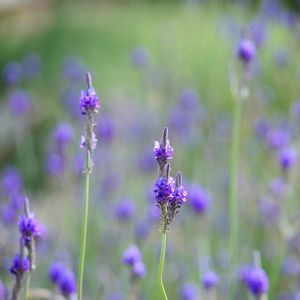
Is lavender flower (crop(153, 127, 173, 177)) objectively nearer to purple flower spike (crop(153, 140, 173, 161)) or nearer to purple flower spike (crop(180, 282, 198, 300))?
purple flower spike (crop(153, 140, 173, 161))

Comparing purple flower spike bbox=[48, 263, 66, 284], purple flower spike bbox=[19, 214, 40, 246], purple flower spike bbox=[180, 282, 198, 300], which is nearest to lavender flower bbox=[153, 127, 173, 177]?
purple flower spike bbox=[19, 214, 40, 246]

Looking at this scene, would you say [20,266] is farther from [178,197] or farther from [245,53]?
[245,53]

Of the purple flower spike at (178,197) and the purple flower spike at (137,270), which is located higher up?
the purple flower spike at (137,270)

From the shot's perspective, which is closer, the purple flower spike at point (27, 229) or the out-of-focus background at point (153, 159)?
the purple flower spike at point (27, 229)

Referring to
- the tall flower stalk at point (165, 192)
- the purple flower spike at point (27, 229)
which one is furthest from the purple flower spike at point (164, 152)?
the purple flower spike at point (27, 229)

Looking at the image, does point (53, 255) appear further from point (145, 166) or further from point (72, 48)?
point (72, 48)

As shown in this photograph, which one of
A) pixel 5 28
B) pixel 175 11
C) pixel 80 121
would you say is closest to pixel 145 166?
pixel 80 121

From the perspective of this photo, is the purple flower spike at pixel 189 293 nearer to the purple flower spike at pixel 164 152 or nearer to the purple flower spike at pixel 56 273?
the purple flower spike at pixel 56 273

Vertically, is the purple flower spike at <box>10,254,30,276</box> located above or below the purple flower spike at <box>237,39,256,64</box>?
below
